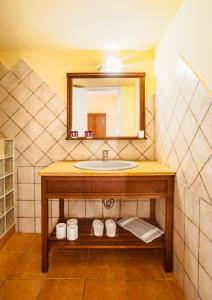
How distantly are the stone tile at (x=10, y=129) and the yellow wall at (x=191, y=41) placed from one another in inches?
56.0

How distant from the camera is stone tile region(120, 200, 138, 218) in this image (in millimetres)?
2221

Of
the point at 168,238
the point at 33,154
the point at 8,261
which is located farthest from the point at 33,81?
the point at 168,238

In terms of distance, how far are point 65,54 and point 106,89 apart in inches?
20.9

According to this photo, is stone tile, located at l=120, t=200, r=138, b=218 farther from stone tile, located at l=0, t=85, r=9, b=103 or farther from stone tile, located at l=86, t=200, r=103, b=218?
stone tile, located at l=0, t=85, r=9, b=103

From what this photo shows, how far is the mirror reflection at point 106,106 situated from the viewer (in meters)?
2.10

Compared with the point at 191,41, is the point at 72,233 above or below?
below

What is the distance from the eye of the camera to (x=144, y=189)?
1.60 metres

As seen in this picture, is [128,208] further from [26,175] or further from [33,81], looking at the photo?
[33,81]

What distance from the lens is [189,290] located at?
1334mm

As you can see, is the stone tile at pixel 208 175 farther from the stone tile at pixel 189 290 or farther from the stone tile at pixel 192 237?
the stone tile at pixel 189 290

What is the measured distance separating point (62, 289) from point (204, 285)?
872mm

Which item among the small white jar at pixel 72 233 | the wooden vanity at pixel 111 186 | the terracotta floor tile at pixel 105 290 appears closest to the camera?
the terracotta floor tile at pixel 105 290

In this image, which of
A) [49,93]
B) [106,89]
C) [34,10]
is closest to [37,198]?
[49,93]

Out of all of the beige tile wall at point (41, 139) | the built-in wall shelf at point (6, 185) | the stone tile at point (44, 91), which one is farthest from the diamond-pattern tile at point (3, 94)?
the built-in wall shelf at point (6, 185)
